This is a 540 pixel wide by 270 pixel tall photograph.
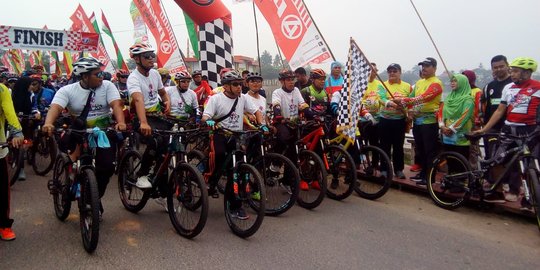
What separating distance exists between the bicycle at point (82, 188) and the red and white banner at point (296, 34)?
4005 millimetres

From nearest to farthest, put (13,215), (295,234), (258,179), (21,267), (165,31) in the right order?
(21,267) → (258,179) → (295,234) → (13,215) → (165,31)

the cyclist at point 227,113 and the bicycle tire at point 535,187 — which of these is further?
the cyclist at point 227,113

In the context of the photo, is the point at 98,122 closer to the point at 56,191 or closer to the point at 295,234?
the point at 56,191

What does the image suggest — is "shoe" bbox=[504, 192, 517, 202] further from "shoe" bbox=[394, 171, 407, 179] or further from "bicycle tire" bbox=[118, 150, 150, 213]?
"bicycle tire" bbox=[118, 150, 150, 213]

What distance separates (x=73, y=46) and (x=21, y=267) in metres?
7.80

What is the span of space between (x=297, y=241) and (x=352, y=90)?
268 cm

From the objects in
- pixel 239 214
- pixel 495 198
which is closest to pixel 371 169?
pixel 495 198

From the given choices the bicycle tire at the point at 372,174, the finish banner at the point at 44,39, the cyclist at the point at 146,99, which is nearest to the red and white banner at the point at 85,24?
the finish banner at the point at 44,39

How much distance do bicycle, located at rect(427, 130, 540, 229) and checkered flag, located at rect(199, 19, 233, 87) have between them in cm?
462

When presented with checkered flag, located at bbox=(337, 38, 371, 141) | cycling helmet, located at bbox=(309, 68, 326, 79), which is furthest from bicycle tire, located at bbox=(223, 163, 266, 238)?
cycling helmet, located at bbox=(309, 68, 326, 79)

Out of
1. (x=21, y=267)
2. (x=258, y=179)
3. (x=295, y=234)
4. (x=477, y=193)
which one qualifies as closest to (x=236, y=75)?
(x=258, y=179)

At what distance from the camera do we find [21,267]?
319cm

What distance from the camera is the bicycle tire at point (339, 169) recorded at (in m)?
5.16

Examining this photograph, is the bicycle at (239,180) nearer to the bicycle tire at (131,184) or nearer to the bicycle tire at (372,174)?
the bicycle tire at (131,184)
